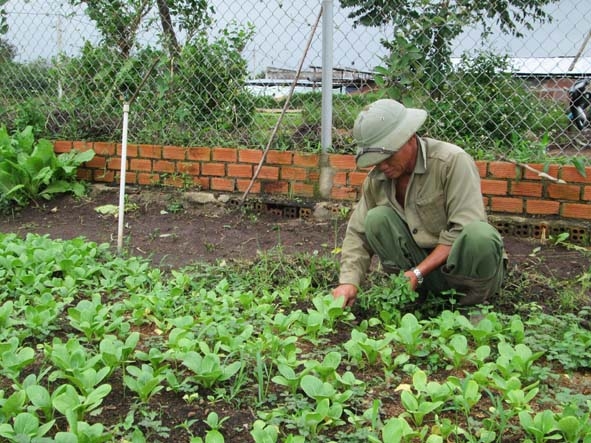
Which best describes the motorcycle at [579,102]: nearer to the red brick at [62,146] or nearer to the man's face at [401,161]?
the man's face at [401,161]

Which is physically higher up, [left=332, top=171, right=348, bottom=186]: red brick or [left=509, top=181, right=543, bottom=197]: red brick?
[left=509, top=181, right=543, bottom=197]: red brick

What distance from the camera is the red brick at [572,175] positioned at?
175 inches

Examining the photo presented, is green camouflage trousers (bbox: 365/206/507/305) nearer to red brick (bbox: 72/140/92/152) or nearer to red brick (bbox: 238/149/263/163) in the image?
red brick (bbox: 238/149/263/163)

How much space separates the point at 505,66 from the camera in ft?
15.6

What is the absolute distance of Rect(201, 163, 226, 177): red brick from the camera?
553cm

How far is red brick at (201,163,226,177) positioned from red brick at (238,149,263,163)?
164 millimetres

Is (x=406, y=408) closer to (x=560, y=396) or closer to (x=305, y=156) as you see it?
(x=560, y=396)

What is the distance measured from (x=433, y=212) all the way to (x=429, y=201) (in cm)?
6

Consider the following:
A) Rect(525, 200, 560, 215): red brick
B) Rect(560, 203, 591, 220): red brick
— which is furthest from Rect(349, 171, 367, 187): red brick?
Rect(560, 203, 591, 220): red brick

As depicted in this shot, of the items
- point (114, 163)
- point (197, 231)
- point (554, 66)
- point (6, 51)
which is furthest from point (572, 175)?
point (6, 51)

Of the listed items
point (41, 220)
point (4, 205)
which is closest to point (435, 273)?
point (41, 220)

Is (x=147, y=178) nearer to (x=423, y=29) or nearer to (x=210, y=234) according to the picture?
(x=210, y=234)

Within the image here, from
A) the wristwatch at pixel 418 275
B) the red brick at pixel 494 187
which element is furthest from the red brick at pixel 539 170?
the wristwatch at pixel 418 275

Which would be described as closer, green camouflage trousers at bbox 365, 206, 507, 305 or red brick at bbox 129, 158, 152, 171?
green camouflage trousers at bbox 365, 206, 507, 305
